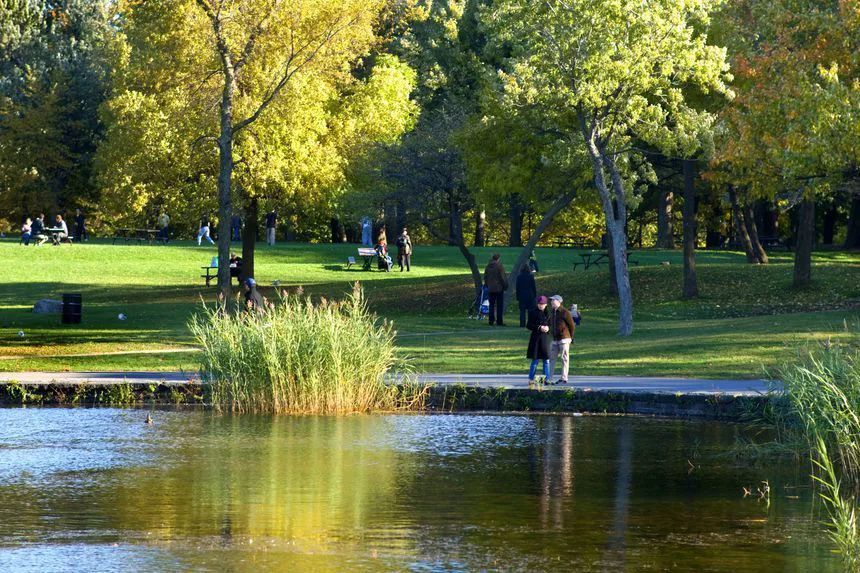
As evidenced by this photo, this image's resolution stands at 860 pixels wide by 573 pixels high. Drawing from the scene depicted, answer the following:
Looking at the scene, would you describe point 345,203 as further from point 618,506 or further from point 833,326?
point 618,506

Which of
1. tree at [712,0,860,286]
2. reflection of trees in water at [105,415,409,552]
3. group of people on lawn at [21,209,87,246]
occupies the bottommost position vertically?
reflection of trees in water at [105,415,409,552]

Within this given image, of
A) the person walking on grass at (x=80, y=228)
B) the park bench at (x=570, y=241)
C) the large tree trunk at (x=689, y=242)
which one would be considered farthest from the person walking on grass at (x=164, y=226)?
the large tree trunk at (x=689, y=242)

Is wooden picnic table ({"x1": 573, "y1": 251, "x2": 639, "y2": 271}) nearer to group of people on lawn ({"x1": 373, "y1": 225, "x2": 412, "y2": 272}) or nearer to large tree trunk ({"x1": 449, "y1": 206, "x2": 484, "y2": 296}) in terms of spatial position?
group of people on lawn ({"x1": 373, "y1": 225, "x2": 412, "y2": 272})

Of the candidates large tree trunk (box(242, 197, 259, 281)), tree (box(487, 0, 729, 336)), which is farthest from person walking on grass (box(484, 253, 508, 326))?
large tree trunk (box(242, 197, 259, 281))

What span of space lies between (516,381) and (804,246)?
61.6ft

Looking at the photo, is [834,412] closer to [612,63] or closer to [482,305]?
[612,63]

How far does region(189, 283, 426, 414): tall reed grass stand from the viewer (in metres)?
19.6

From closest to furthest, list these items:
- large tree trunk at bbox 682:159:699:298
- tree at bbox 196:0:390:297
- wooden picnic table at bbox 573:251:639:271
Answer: tree at bbox 196:0:390:297 → large tree trunk at bbox 682:159:699:298 → wooden picnic table at bbox 573:251:639:271

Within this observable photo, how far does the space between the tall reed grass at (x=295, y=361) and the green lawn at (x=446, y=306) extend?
2.99m

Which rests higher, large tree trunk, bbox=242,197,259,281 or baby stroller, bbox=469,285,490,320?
large tree trunk, bbox=242,197,259,281

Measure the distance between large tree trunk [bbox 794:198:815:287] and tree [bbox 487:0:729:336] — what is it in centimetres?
682

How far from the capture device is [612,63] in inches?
1137

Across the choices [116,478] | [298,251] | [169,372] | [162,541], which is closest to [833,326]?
[169,372]

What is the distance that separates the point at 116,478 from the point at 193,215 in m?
29.6
